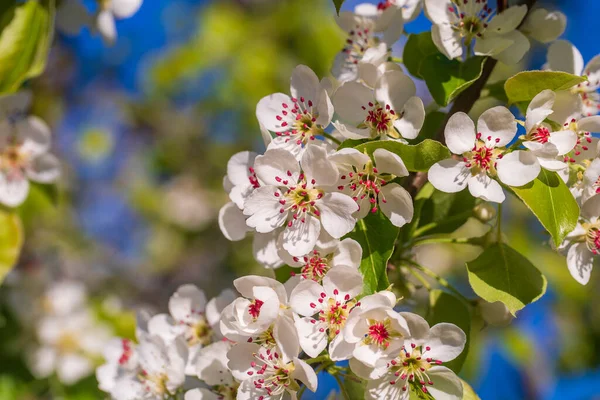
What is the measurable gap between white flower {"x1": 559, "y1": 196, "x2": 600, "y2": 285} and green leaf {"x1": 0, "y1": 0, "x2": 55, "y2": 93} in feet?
4.12

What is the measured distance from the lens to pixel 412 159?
3.15ft

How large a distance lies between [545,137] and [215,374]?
669 mm

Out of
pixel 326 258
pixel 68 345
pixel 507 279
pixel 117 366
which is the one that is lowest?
pixel 68 345

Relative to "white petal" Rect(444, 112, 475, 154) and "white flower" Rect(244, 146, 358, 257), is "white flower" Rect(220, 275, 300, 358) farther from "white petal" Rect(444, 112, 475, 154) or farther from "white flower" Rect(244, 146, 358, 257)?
"white petal" Rect(444, 112, 475, 154)

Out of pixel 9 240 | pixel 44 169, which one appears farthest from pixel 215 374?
pixel 44 169

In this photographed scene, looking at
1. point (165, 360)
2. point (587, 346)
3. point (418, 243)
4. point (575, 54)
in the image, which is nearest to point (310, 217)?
point (418, 243)

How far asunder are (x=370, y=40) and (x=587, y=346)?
11.7 ft

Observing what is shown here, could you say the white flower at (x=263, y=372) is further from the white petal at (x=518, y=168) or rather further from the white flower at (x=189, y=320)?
the white petal at (x=518, y=168)

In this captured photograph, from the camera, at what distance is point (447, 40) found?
1.10 m

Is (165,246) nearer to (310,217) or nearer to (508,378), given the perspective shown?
(508,378)

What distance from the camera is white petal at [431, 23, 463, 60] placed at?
1091 mm

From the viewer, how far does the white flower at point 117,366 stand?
1265 millimetres

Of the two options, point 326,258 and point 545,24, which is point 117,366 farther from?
point 545,24

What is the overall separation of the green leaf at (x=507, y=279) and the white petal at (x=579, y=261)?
6 centimetres
